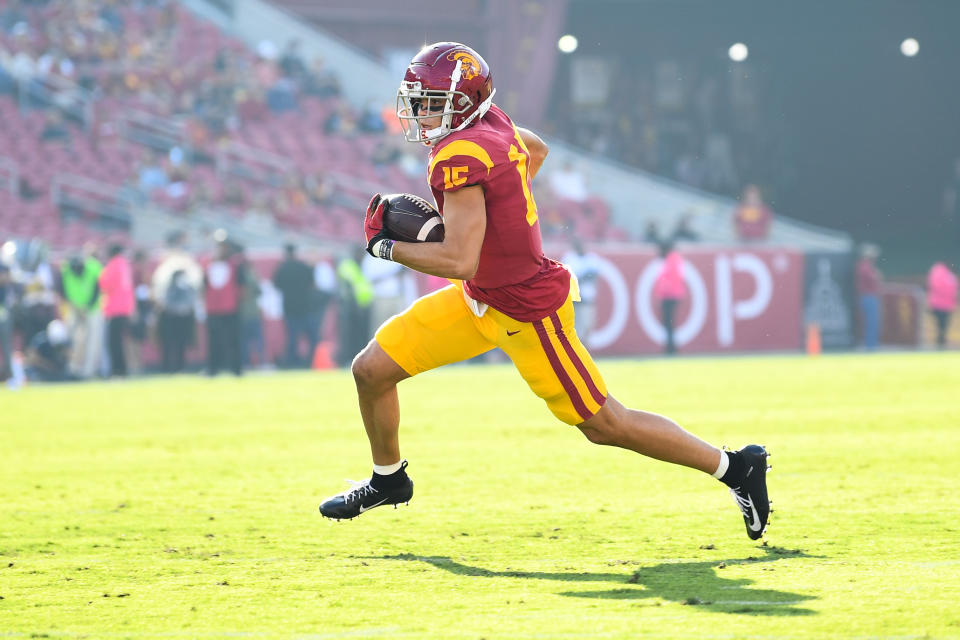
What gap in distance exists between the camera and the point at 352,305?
18672mm

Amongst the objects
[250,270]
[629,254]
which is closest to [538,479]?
[250,270]

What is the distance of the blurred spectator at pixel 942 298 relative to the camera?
20.0m

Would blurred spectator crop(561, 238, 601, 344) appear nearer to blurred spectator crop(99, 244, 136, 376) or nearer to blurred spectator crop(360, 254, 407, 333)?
blurred spectator crop(360, 254, 407, 333)

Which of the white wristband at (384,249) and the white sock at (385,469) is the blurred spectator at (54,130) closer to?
the white sock at (385,469)

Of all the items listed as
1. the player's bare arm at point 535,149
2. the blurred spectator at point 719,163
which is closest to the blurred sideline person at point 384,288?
the blurred spectator at point 719,163

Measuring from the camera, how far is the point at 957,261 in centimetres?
2566

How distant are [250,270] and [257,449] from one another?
8.70m

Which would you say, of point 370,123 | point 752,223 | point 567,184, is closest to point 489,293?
point 752,223

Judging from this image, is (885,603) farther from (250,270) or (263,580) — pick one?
(250,270)

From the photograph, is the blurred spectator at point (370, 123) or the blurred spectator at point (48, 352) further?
the blurred spectator at point (370, 123)

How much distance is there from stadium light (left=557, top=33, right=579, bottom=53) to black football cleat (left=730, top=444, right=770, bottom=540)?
73.9 feet

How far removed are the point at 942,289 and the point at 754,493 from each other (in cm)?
1640

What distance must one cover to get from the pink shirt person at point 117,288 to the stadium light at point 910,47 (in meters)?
18.1

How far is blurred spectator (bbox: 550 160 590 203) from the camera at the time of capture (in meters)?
22.9
